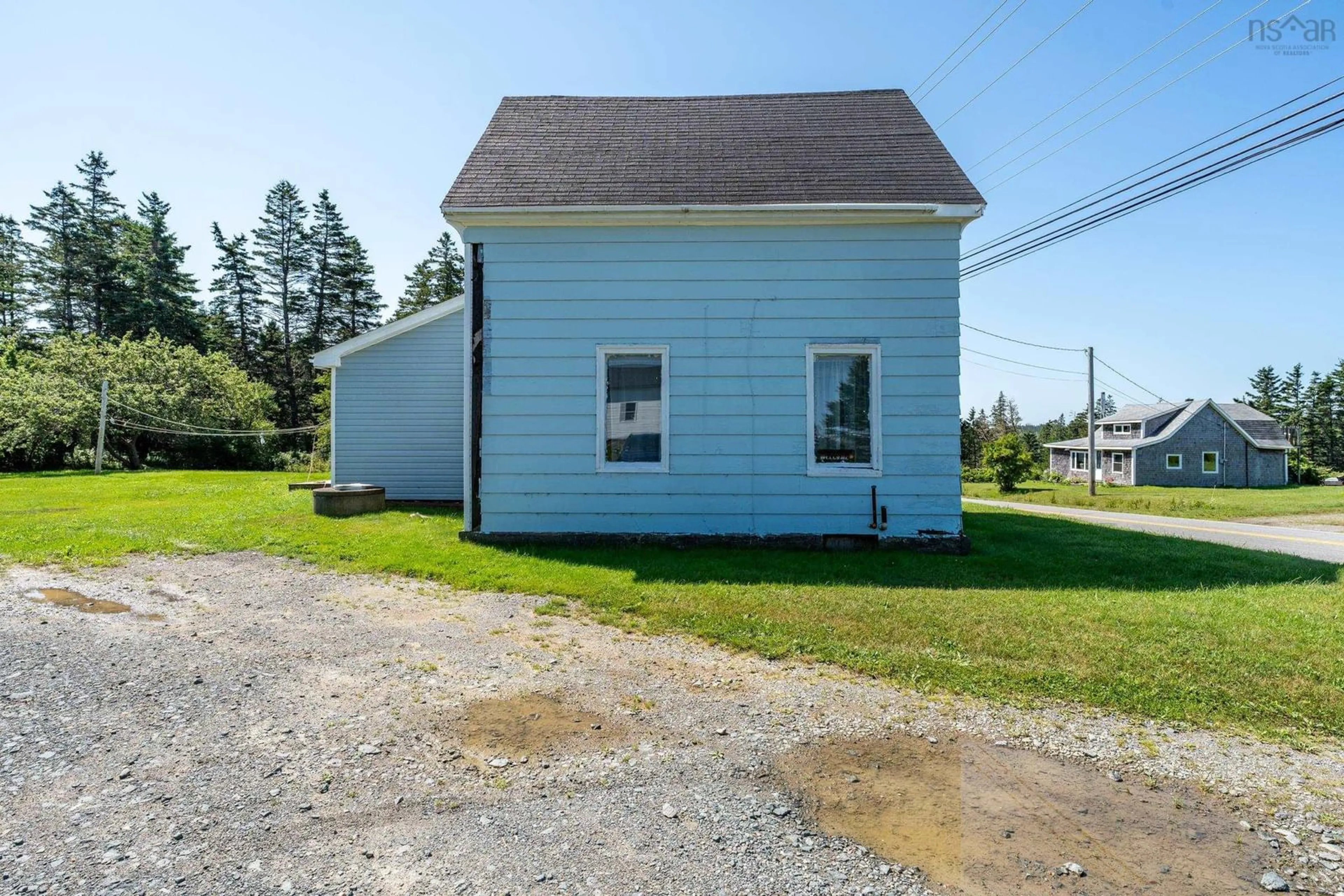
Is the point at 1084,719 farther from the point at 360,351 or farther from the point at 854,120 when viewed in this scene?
the point at 360,351

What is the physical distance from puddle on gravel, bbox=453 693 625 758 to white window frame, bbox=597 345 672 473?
184 inches

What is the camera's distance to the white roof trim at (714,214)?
793 centimetres

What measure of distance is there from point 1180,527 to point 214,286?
189 feet

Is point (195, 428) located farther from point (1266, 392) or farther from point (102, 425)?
point (1266, 392)

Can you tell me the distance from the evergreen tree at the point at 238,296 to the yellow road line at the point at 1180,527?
50611mm

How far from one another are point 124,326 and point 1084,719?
5664 centimetres

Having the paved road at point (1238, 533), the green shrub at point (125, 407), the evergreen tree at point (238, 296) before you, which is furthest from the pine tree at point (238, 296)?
the paved road at point (1238, 533)

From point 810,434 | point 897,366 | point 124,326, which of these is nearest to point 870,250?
point 897,366

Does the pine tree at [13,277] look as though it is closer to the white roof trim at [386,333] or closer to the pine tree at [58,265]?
the pine tree at [58,265]

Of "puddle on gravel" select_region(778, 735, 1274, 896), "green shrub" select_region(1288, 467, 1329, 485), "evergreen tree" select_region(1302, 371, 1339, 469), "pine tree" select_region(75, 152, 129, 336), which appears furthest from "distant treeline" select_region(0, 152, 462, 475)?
"evergreen tree" select_region(1302, 371, 1339, 469)

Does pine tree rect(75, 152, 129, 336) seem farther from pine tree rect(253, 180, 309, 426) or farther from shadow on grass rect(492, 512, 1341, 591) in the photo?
shadow on grass rect(492, 512, 1341, 591)

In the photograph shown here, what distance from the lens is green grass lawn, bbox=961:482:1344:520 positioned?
66.7 ft

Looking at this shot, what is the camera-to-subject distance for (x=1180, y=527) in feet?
49.0

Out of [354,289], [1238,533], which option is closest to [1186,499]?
[1238,533]
